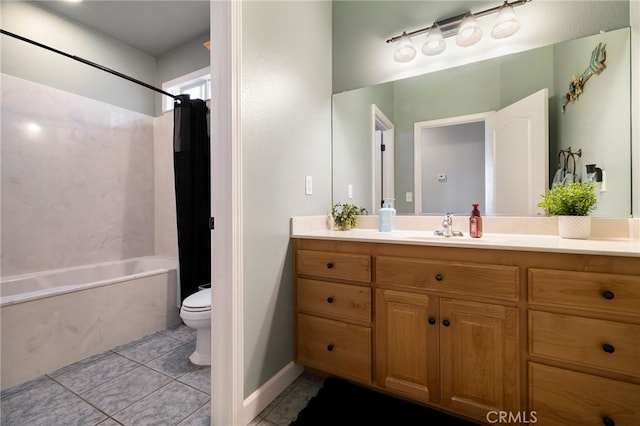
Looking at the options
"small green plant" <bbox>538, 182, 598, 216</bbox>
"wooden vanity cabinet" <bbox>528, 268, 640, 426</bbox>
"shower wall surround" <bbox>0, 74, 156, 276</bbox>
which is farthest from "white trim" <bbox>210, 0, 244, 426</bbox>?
"shower wall surround" <bbox>0, 74, 156, 276</bbox>

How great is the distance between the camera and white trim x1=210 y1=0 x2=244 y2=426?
1171 mm

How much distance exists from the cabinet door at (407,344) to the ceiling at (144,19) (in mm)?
2938

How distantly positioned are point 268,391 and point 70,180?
2547mm

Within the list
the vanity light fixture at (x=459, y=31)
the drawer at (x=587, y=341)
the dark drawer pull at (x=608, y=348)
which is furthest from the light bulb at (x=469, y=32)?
the dark drawer pull at (x=608, y=348)

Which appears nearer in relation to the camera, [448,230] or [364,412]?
[364,412]

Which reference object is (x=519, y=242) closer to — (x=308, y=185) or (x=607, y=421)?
(x=607, y=421)

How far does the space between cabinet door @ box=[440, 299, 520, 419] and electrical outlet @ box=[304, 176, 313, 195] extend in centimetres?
99

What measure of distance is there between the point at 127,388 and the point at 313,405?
108cm

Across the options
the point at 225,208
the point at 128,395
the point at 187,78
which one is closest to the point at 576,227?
the point at 225,208

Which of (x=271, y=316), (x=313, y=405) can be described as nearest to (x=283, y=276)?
(x=271, y=316)

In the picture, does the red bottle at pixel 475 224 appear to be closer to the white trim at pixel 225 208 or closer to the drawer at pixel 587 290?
the drawer at pixel 587 290

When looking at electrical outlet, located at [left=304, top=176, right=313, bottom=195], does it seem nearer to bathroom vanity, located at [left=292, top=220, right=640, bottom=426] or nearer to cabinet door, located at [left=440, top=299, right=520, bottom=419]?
bathroom vanity, located at [left=292, top=220, right=640, bottom=426]

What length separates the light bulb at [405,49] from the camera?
1.75 metres

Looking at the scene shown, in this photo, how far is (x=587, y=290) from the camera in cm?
95
